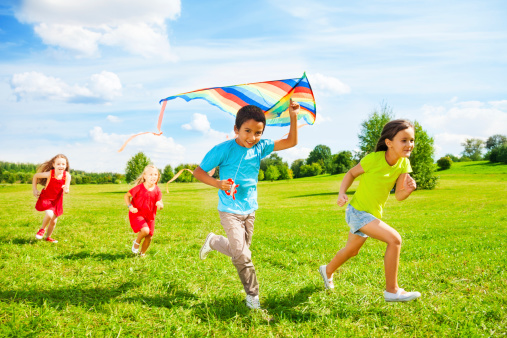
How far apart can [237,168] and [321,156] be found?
91.7 meters

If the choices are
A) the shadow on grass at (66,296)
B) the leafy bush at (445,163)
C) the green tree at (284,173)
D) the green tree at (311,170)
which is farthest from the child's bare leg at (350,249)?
the green tree at (311,170)

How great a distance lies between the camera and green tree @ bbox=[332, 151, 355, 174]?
71750 mm

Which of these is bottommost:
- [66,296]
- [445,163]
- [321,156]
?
[66,296]

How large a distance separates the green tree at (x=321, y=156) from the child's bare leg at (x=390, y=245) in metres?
87.8

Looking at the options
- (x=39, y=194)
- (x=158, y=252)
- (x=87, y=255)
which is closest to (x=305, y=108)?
(x=158, y=252)

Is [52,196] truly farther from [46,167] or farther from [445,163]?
[445,163]

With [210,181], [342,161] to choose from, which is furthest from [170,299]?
[342,161]

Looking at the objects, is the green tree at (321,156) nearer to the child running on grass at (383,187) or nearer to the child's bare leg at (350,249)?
the child's bare leg at (350,249)

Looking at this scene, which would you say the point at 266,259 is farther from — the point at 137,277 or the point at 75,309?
the point at 75,309

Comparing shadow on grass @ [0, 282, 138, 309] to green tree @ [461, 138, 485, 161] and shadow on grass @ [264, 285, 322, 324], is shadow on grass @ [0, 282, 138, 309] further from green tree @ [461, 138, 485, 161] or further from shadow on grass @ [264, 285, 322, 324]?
green tree @ [461, 138, 485, 161]

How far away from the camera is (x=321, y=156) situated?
311 ft

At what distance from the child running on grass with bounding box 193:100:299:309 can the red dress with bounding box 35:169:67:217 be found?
583 cm

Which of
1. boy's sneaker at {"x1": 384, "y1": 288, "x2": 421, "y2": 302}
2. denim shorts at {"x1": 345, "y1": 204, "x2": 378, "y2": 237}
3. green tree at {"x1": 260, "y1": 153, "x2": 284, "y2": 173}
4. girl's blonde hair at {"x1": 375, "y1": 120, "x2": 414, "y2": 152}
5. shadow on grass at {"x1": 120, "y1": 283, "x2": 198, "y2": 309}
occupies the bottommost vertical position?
shadow on grass at {"x1": 120, "y1": 283, "x2": 198, "y2": 309}

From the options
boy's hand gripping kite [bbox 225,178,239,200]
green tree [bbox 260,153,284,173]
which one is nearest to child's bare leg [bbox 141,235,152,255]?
boy's hand gripping kite [bbox 225,178,239,200]
